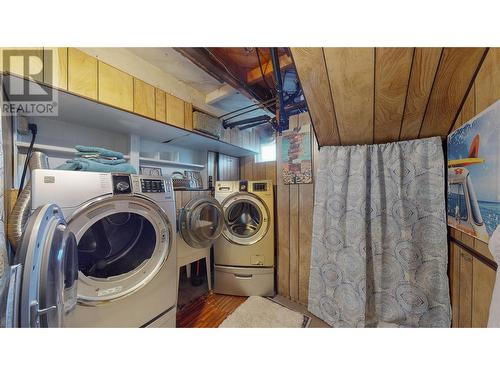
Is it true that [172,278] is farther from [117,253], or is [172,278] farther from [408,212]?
[408,212]

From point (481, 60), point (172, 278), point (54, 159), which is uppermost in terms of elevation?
point (481, 60)

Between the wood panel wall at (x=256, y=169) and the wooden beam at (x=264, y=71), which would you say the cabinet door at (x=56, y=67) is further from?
the wood panel wall at (x=256, y=169)

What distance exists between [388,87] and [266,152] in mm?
1764

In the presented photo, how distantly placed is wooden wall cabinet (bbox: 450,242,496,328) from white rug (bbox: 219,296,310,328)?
0.87m

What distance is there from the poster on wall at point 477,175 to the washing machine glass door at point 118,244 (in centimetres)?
148

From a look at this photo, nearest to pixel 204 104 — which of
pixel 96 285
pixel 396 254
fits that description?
pixel 96 285

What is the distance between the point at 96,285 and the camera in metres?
0.78

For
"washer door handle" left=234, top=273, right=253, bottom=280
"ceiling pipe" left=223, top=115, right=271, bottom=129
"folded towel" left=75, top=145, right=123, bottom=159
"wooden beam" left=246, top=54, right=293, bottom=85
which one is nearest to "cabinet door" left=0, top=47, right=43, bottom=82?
"folded towel" left=75, top=145, right=123, bottom=159

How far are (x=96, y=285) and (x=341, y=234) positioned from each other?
149cm

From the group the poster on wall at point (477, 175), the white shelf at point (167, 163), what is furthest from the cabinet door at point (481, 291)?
the white shelf at point (167, 163)

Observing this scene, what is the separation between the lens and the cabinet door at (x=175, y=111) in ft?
4.46

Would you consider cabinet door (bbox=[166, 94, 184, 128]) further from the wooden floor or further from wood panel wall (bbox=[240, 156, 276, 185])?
the wooden floor

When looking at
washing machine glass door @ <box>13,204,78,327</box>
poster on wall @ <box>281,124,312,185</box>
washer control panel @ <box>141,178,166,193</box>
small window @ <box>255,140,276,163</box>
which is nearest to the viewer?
washing machine glass door @ <box>13,204,78,327</box>

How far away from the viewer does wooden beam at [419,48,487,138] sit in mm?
645
